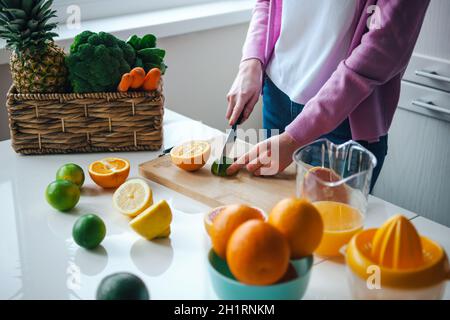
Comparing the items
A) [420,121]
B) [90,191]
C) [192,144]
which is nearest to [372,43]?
[192,144]

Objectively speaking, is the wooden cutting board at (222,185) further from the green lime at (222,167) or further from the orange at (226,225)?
the orange at (226,225)

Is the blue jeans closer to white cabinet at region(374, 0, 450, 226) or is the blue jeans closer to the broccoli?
the broccoli

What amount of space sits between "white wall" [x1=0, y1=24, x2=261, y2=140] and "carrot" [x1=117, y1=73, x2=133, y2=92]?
3.02 ft

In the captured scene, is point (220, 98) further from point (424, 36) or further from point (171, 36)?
point (424, 36)

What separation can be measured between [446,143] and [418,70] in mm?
270

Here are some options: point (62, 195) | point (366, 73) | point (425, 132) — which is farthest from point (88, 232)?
point (425, 132)

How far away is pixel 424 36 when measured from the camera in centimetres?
213

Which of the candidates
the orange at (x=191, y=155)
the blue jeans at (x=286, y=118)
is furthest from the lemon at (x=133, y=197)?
the blue jeans at (x=286, y=118)

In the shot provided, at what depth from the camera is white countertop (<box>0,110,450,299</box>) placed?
3.50 ft

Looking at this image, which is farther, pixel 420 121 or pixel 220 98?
pixel 220 98

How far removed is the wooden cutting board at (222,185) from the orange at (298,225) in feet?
1.07

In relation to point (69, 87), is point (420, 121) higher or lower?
lower

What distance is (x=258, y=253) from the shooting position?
0.88 metres

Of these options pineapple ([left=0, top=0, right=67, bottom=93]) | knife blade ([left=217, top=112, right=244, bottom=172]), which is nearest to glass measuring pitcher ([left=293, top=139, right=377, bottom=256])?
knife blade ([left=217, top=112, right=244, bottom=172])
